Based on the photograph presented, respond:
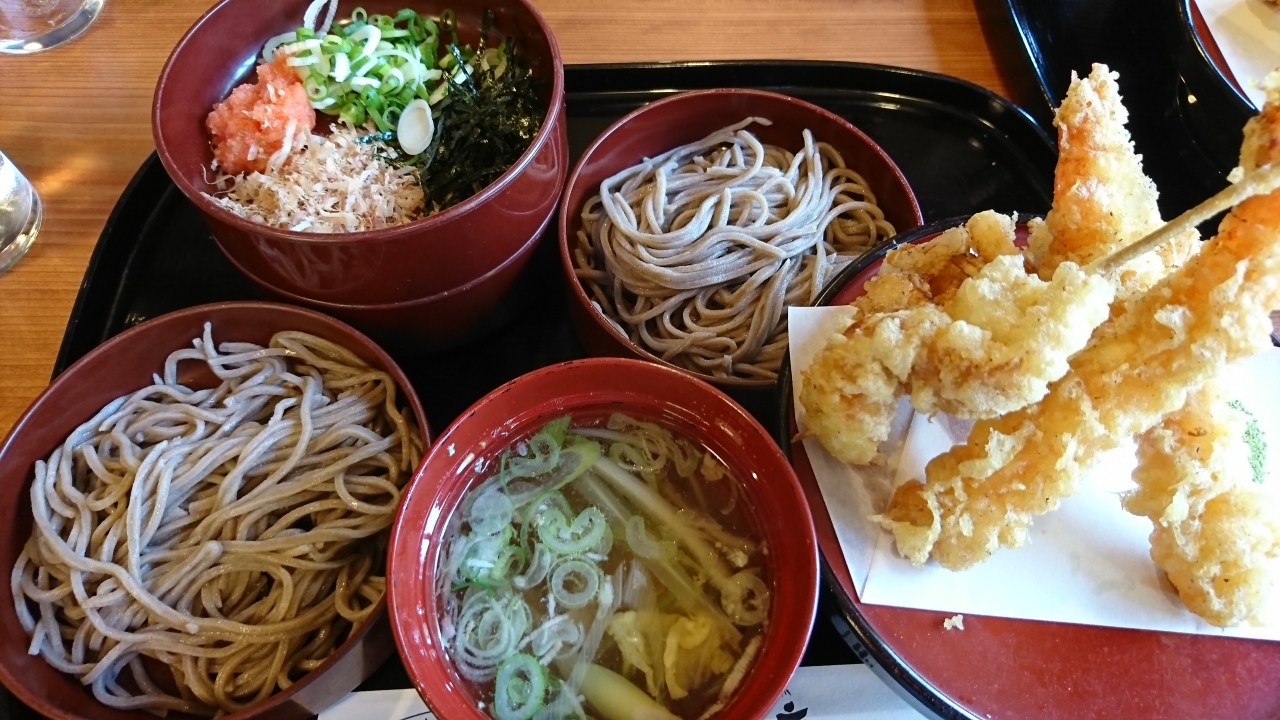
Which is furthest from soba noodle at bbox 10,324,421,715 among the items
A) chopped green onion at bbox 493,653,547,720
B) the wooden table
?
the wooden table

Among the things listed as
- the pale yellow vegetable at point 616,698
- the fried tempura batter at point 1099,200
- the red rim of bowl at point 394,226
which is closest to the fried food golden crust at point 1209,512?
the fried tempura batter at point 1099,200

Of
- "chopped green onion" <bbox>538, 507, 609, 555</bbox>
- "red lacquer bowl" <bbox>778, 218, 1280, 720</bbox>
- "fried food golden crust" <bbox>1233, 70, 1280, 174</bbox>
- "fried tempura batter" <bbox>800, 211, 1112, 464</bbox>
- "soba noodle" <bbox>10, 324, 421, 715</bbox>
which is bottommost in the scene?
"soba noodle" <bbox>10, 324, 421, 715</bbox>

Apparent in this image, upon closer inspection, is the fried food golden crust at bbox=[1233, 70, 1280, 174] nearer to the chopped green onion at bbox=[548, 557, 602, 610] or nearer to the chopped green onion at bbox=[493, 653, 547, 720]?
the chopped green onion at bbox=[548, 557, 602, 610]

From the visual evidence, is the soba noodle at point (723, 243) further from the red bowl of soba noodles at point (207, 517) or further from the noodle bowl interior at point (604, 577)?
the red bowl of soba noodles at point (207, 517)

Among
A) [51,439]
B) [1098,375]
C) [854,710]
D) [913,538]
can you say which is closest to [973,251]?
[1098,375]

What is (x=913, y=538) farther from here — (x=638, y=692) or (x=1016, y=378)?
(x=638, y=692)
